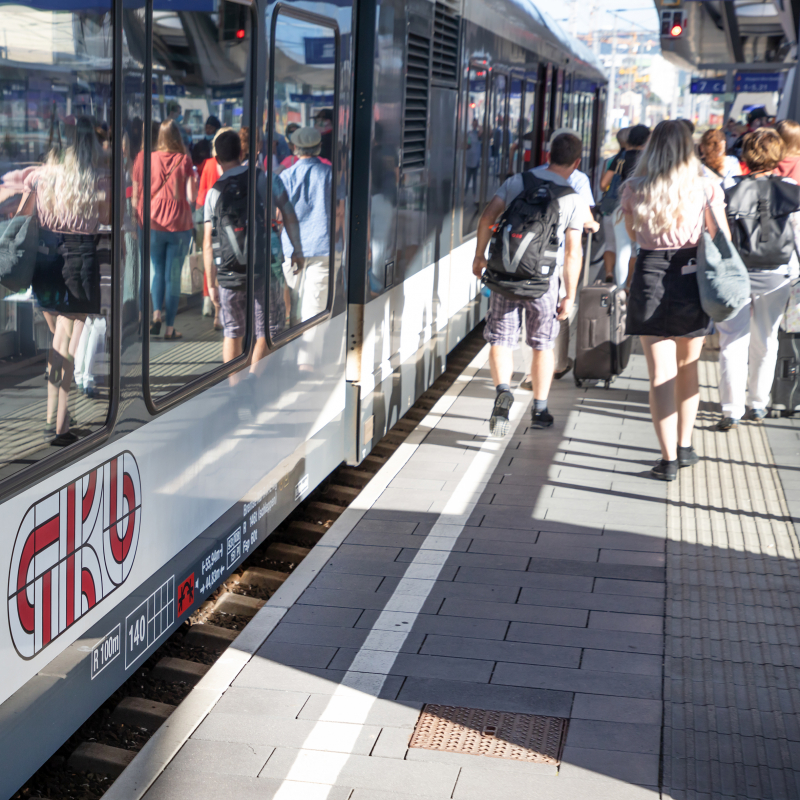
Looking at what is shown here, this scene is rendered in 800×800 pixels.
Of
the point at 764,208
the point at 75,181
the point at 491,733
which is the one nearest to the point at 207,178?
the point at 75,181

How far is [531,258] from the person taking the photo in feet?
21.7

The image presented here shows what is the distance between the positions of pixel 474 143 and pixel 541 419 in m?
2.35

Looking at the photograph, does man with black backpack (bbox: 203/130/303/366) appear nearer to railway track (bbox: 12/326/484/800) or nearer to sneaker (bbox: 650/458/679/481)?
railway track (bbox: 12/326/484/800)

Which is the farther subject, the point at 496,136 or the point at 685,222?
the point at 496,136

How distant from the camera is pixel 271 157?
168 inches

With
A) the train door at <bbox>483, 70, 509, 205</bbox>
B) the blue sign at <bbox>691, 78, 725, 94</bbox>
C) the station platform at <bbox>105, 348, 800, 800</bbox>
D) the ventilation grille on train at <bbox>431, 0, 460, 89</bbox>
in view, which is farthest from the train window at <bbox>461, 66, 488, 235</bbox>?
the blue sign at <bbox>691, 78, 725, 94</bbox>

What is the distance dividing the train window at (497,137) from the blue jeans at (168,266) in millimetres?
5807

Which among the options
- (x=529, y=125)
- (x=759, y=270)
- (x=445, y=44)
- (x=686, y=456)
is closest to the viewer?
(x=686, y=456)

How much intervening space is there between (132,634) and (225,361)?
40.9 inches

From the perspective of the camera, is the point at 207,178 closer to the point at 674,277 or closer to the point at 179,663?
the point at 179,663

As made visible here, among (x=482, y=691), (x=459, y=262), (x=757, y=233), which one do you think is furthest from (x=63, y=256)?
(x=459, y=262)

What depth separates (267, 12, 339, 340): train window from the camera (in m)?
4.38

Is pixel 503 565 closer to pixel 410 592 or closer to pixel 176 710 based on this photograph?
pixel 410 592

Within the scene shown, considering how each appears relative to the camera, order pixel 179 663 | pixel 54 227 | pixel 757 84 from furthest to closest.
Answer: pixel 757 84
pixel 179 663
pixel 54 227
